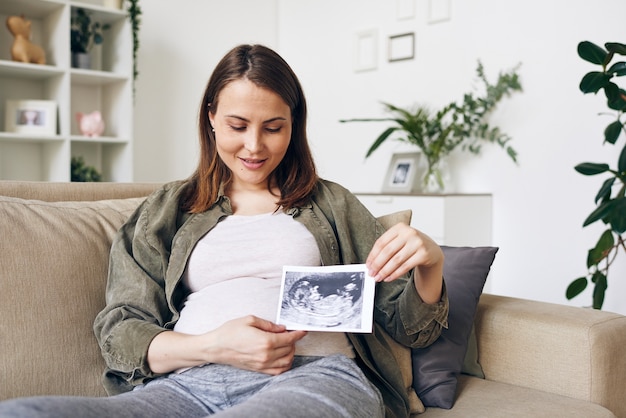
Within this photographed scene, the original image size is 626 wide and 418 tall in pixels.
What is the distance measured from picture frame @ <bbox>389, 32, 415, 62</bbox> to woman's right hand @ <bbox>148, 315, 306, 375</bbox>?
2.93m

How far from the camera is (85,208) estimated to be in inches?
58.2

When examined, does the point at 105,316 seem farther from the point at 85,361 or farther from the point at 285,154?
the point at 285,154

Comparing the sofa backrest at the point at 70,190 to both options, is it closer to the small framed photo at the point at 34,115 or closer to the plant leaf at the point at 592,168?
the plant leaf at the point at 592,168

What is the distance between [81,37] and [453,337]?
3.01m

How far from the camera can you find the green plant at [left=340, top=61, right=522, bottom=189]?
3.36 meters

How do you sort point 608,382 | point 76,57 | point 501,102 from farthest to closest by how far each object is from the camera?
point 76,57
point 501,102
point 608,382

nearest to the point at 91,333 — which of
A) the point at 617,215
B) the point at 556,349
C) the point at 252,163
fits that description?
the point at 252,163

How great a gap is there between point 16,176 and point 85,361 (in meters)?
2.81

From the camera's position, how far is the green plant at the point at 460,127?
3359mm

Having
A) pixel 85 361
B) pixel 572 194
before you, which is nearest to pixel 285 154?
pixel 85 361

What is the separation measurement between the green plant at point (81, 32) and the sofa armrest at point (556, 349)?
2930mm

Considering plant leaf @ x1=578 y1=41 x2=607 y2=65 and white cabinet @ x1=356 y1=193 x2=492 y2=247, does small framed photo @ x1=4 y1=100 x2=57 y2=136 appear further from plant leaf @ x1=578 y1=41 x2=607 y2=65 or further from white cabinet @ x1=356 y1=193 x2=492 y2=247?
plant leaf @ x1=578 y1=41 x2=607 y2=65

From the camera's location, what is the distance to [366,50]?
161 inches

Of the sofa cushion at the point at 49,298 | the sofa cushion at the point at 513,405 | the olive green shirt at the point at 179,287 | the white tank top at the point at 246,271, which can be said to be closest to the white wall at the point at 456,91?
the sofa cushion at the point at 513,405
